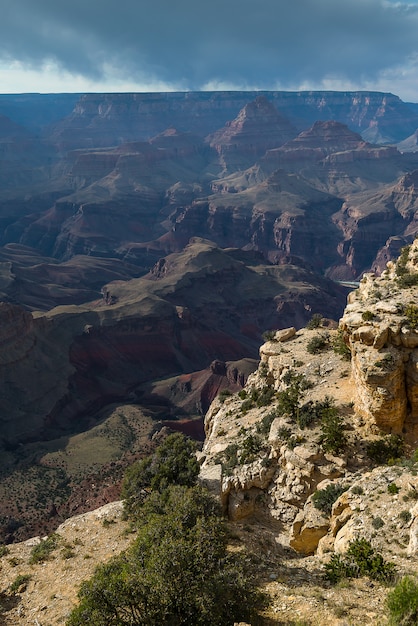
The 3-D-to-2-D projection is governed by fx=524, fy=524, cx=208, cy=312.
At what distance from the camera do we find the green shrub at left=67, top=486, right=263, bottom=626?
1523 centimetres

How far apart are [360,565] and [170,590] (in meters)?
6.79

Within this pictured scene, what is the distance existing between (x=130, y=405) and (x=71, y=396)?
→ 1353 cm

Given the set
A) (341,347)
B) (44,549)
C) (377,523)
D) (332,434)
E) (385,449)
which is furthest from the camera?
(341,347)

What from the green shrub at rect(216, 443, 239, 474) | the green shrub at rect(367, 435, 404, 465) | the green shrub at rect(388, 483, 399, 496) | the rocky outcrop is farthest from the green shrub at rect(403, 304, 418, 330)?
the green shrub at rect(216, 443, 239, 474)

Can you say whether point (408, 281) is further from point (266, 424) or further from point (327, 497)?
point (327, 497)

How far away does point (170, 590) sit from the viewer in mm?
15352

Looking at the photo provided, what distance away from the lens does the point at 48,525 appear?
49344 mm

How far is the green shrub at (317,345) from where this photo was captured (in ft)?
116

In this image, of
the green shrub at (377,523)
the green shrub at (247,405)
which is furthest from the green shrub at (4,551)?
the green shrub at (377,523)

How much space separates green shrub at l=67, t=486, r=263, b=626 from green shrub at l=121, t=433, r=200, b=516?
1003cm

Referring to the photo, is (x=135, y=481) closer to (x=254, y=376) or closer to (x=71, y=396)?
(x=254, y=376)

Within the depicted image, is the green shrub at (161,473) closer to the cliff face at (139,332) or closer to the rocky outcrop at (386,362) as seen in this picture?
the rocky outcrop at (386,362)

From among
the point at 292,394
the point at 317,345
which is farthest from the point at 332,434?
the point at 317,345

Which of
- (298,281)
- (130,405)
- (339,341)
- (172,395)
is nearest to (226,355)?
(172,395)
